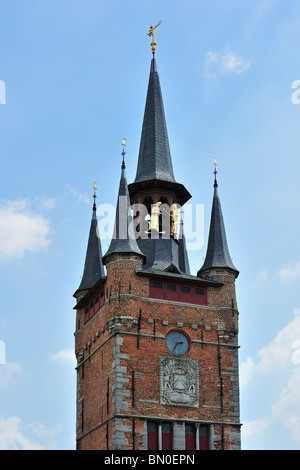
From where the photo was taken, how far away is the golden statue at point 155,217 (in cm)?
5078

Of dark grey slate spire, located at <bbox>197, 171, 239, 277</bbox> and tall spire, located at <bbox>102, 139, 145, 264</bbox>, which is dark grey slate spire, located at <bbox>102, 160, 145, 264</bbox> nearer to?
tall spire, located at <bbox>102, 139, 145, 264</bbox>

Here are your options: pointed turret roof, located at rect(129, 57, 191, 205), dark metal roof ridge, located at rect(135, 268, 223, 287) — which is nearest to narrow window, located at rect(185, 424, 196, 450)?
dark metal roof ridge, located at rect(135, 268, 223, 287)

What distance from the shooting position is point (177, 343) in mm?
45750

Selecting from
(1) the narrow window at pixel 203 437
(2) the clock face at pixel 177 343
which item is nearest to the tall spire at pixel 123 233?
(2) the clock face at pixel 177 343

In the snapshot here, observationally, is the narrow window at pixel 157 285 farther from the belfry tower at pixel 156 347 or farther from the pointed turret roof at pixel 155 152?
the pointed turret roof at pixel 155 152

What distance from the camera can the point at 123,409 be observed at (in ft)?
141

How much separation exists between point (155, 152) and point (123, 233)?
9.14 meters

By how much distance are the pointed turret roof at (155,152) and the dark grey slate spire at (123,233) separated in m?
4.61

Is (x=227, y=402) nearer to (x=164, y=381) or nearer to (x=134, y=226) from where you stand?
(x=164, y=381)

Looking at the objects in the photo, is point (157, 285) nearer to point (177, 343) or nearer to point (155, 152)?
point (177, 343)

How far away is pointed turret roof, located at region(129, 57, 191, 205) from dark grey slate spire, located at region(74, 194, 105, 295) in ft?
12.8

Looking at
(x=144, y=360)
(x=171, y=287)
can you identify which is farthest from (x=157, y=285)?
(x=144, y=360)

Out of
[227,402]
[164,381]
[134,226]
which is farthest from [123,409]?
[134,226]
